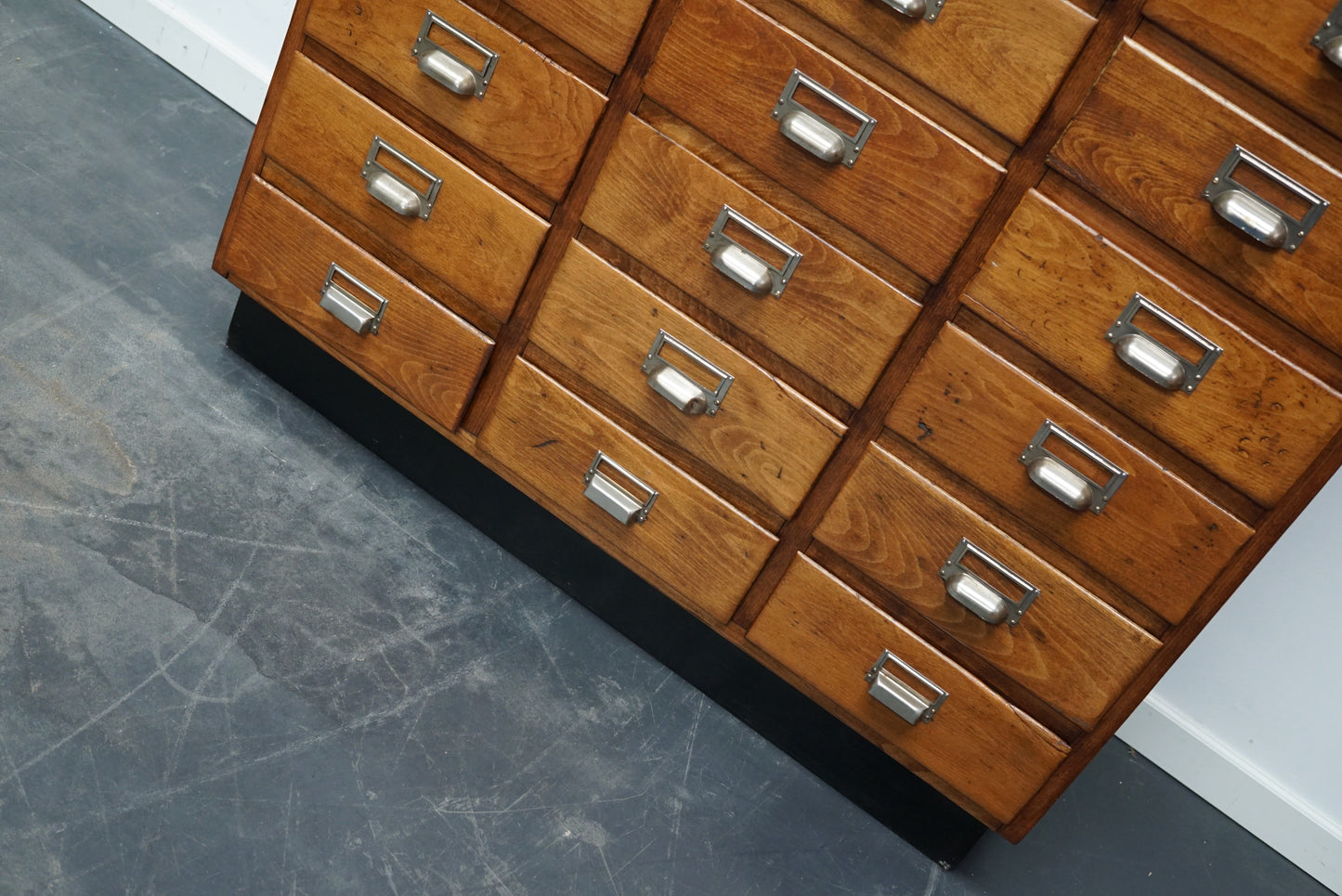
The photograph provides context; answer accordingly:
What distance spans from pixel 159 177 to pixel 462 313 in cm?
92

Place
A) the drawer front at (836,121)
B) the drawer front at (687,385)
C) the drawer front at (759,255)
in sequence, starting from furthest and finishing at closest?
the drawer front at (687,385) < the drawer front at (759,255) < the drawer front at (836,121)

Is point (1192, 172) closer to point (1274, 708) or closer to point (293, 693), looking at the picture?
point (1274, 708)

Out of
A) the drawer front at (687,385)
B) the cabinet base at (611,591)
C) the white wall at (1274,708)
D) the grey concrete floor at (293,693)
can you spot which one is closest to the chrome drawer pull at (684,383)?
the drawer front at (687,385)

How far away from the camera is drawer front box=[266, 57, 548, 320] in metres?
1.82

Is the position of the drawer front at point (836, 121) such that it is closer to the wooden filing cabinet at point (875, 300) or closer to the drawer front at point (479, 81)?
the wooden filing cabinet at point (875, 300)

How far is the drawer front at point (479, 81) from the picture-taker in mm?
1722

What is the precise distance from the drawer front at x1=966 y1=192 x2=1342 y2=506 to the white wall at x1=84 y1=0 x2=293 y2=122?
5.79 feet

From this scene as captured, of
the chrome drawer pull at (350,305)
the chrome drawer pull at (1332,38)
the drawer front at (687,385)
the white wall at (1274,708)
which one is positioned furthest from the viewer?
the white wall at (1274,708)

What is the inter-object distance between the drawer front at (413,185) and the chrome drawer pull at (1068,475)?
709mm

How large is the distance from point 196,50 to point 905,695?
6.51ft

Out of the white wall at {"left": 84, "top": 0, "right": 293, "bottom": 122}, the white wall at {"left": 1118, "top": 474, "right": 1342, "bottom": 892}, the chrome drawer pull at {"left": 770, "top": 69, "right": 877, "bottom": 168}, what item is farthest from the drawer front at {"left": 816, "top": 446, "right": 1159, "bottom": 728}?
the white wall at {"left": 84, "top": 0, "right": 293, "bottom": 122}

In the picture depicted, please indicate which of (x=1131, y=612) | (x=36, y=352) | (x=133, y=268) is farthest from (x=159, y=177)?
(x=1131, y=612)

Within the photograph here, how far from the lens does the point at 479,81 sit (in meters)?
1.76

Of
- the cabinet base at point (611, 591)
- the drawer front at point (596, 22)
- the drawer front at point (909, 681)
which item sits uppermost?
the drawer front at point (596, 22)
